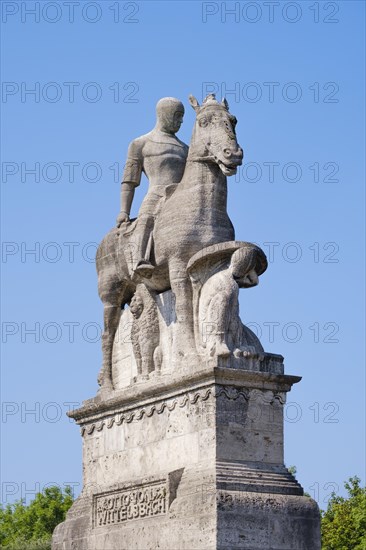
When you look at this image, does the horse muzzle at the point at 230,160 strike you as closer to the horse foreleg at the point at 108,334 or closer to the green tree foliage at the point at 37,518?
the horse foreleg at the point at 108,334

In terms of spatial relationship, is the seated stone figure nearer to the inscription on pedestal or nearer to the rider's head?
the inscription on pedestal

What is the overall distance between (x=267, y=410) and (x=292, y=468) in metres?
30.8

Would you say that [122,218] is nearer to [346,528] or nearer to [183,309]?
[183,309]

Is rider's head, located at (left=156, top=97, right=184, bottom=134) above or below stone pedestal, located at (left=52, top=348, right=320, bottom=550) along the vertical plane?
above

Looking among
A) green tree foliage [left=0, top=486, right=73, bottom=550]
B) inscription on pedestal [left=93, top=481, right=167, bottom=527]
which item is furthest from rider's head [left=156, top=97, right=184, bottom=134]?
green tree foliage [left=0, top=486, right=73, bottom=550]

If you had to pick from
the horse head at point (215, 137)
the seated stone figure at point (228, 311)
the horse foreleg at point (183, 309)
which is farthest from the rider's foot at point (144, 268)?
the horse head at point (215, 137)

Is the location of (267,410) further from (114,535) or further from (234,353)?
(114,535)

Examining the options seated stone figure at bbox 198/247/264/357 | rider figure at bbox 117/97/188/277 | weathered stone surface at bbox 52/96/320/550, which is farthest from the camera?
rider figure at bbox 117/97/188/277

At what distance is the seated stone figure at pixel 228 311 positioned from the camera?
2361 centimetres

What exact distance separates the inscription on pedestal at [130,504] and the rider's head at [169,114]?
6.52m

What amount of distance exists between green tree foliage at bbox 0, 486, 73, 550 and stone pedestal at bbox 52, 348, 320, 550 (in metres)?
29.4

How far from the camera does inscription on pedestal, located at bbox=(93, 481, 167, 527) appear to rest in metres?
24.1

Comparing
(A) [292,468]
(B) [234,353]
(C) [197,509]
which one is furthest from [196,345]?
(A) [292,468]

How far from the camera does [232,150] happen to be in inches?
952
